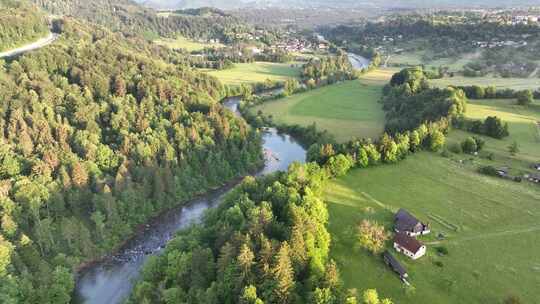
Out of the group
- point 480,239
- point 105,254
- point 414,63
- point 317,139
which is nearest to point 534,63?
point 414,63

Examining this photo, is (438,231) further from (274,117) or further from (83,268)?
(274,117)

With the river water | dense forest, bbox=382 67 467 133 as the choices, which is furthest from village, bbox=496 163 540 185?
the river water

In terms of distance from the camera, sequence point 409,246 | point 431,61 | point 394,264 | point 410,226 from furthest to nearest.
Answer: point 431,61 < point 410,226 < point 409,246 < point 394,264

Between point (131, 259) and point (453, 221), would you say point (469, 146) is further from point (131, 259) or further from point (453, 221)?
point (131, 259)

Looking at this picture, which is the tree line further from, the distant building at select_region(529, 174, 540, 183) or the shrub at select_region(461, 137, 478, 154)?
the shrub at select_region(461, 137, 478, 154)

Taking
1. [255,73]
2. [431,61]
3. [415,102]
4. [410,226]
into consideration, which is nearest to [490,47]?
[431,61]

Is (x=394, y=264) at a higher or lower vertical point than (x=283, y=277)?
lower

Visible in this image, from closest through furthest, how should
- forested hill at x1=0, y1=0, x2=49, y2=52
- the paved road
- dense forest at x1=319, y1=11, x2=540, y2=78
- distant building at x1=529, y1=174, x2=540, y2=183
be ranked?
1. distant building at x1=529, y1=174, x2=540, y2=183
2. the paved road
3. forested hill at x1=0, y1=0, x2=49, y2=52
4. dense forest at x1=319, y1=11, x2=540, y2=78

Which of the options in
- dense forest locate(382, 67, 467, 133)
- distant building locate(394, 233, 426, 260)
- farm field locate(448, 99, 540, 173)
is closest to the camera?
distant building locate(394, 233, 426, 260)

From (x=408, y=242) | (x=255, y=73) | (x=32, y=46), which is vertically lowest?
(x=408, y=242)
